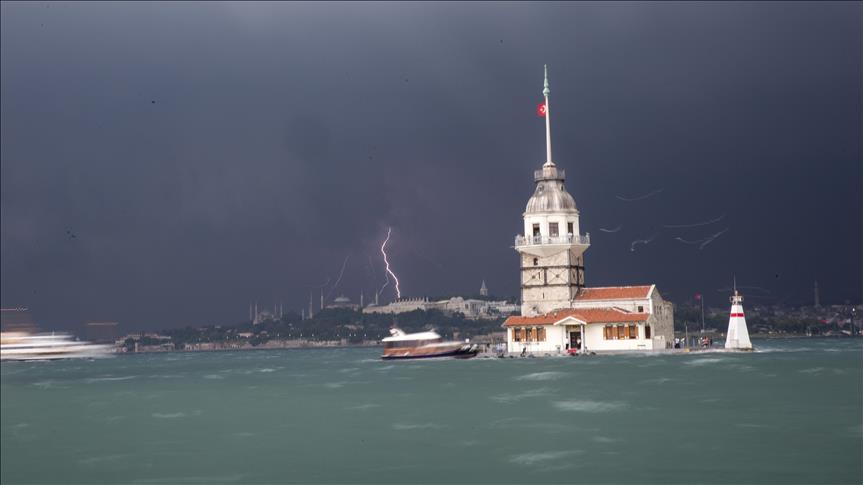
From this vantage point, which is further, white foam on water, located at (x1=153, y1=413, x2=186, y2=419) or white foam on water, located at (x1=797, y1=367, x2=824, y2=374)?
white foam on water, located at (x1=797, y1=367, x2=824, y2=374)

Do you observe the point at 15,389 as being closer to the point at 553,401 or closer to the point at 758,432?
the point at 758,432

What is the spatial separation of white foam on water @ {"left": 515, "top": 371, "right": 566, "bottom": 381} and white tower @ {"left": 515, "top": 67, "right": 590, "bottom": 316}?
2577cm

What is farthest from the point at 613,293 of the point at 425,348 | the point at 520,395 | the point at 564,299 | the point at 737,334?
the point at 520,395

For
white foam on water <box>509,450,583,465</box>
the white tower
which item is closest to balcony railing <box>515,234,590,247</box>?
the white tower

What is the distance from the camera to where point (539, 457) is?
37156 mm

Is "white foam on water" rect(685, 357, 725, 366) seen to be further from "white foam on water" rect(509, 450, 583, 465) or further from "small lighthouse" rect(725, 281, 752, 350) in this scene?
"white foam on water" rect(509, 450, 583, 465)

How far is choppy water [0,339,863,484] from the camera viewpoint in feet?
111

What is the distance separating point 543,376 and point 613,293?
29.9 m

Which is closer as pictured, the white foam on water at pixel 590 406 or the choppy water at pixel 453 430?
the choppy water at pixel 453 430

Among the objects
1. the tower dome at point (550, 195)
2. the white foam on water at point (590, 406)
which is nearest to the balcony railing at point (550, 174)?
the tower dome at point (550, 195)

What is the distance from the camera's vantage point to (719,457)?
3597 cm

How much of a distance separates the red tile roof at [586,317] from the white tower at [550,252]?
150 centimetres

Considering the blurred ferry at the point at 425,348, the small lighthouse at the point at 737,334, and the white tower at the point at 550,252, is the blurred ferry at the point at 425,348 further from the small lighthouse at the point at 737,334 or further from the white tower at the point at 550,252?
the small lighthouse at the point at 737,334

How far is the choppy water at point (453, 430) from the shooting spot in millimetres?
33875
